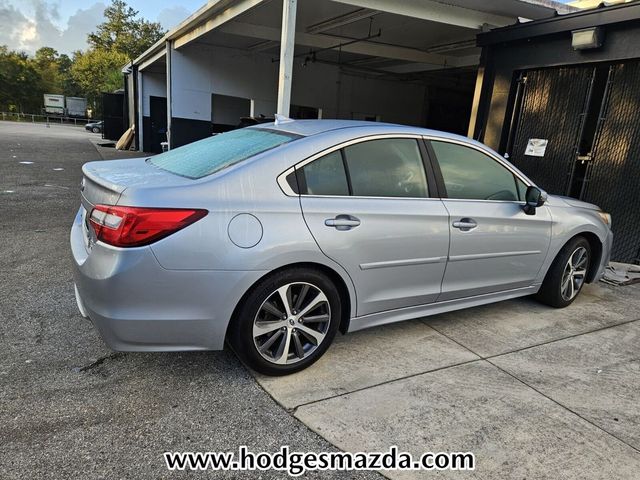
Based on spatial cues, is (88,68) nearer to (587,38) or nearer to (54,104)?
(54,104)

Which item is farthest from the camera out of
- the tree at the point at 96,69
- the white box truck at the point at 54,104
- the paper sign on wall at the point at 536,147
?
the tree at the point at 96,69

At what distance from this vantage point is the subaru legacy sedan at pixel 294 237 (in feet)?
7.99

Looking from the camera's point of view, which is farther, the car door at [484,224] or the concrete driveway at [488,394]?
the car door at [484,224]

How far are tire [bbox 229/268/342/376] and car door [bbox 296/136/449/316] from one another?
21cm

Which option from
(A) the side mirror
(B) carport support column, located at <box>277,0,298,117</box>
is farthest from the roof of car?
(B) carport support column, located at <box>277,0,298,117</box>

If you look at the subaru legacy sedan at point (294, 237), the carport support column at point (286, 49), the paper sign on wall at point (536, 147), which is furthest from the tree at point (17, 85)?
the subaru legacy sedan at point (294, 237)

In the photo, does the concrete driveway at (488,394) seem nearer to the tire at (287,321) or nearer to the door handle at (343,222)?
the tire at (287,321)

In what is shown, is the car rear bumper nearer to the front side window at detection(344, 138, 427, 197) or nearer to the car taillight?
the car taillight

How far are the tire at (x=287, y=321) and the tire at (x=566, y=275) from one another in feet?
7.84

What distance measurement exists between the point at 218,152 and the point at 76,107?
63.6 metres

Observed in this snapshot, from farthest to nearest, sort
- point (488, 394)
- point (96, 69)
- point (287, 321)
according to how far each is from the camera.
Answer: point (96, 69), point (488, 394), point (287, 321)

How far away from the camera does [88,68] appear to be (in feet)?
205

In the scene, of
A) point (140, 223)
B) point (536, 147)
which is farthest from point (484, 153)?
point (536, 147)

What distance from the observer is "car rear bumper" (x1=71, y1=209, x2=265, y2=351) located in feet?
7.80
